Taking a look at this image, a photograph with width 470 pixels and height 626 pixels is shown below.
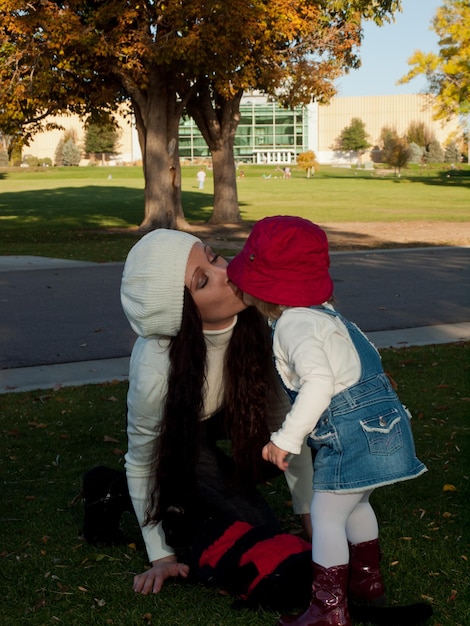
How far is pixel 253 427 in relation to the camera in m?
3.41

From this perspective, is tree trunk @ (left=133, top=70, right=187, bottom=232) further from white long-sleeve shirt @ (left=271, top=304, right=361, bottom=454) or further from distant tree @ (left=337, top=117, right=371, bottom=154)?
distant tree @ (left=337, top=117, right=371, bottom=154)

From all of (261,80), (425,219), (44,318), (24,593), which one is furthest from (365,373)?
(425,219)

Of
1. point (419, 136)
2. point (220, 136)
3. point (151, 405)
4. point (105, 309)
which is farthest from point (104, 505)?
point (419, 136)

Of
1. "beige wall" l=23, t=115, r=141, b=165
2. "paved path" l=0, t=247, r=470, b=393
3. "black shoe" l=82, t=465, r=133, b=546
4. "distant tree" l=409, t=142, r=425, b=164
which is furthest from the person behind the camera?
"beige wall" l=23, t=115, r=141, b=165

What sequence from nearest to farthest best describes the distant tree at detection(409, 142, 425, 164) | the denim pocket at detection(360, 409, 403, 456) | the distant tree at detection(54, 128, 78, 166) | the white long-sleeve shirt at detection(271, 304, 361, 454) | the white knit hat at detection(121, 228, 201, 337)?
the white long-sleeve shirt at detection(271, 304, 361, 454) → the denim pocket at detection(360, 409, 403, 456) → the white knit hat at detection(121, 228, 201, 337) → the distant tree at detection(409, 142, 425, 164) → the distant tree at detection(54, 128, 78, 166)

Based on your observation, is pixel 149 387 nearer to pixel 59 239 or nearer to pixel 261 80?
pixel 59 239

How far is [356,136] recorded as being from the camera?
4451 inches

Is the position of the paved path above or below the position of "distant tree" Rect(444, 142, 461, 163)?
below

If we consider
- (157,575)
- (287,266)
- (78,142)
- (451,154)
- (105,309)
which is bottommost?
(105,309)

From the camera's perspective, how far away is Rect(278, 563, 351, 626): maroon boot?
285 cm

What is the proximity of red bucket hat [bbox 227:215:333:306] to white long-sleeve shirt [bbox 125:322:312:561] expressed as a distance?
0.48 m

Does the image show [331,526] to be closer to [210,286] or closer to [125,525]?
[210,286]

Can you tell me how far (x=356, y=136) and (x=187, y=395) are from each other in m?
113

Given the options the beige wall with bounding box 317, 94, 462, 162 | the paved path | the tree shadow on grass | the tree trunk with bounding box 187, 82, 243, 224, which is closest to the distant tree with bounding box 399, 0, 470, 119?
the tree shadow on grass
